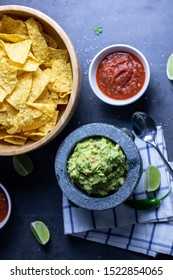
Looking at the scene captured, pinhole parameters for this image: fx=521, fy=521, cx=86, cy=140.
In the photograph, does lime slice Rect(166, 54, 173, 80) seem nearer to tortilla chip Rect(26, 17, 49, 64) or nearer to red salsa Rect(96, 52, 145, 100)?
red salsa Rect(96, 52, 145, 100)

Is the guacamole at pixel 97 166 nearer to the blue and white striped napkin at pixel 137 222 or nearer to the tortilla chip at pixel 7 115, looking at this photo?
the blue and white striped napkin at pixel 137 222

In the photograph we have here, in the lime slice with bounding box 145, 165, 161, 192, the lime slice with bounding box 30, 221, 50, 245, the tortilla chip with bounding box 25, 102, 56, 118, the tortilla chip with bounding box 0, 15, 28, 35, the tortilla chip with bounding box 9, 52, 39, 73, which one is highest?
the tortilla chip with bounding box 0, 15, 28, 35

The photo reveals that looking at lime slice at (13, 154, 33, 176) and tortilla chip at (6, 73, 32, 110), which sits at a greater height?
tortilla chip at (6, 73, 32, 110)

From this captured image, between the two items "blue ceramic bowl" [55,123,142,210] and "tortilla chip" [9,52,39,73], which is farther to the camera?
"tortilla chip" [9,52,39,73]

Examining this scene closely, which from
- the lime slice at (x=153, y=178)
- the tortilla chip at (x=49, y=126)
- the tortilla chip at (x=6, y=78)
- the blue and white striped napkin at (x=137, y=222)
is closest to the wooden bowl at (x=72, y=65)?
the tortilla chip at (x=49, y=126)

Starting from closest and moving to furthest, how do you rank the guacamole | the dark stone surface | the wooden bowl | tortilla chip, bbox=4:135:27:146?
the guacamole, the wooden bowl, tortilla chip, bbox=4:135:27:146, the dark stone surface

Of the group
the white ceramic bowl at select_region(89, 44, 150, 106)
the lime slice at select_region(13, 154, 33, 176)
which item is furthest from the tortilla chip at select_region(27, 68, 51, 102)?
the lime slice at select_region(13, 154, 33, 176)
